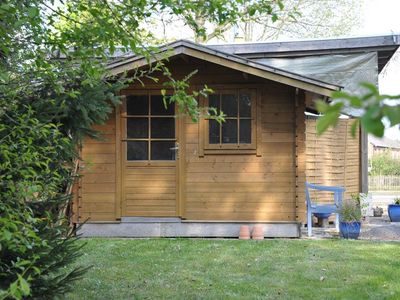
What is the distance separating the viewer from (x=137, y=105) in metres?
8.32

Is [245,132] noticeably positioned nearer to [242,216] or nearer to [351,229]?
[242,216]

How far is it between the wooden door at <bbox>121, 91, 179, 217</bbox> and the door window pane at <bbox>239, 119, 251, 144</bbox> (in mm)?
1033

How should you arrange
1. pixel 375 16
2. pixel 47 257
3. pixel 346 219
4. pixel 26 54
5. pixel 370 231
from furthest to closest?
pixel 375 16
pixel 370 231
pixel 346 219
pixel 26 54
pixel 47 257

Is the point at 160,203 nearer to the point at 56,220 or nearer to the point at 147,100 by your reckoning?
the point at 147,100

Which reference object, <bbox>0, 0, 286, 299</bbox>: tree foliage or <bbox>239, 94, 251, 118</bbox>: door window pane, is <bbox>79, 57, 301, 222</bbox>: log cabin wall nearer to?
<bbox>239, 94, 251, 118</bbox>: door window pane

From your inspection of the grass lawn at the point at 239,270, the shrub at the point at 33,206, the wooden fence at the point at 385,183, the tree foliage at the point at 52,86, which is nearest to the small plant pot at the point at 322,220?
the grass lawn at the point at 239,270

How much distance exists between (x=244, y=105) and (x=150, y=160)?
1759mm

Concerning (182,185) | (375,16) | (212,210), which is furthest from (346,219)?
(375,16)

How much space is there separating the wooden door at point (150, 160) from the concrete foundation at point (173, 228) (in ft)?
0.47

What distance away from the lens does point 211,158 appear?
8211mm

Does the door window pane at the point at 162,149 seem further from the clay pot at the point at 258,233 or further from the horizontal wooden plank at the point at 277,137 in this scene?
the clay pot at the point at 258,233

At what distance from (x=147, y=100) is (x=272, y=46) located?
131 inches

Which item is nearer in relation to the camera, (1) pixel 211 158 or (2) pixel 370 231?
(1) pixel 211 158

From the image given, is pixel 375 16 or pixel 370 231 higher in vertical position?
pixel 375 16
